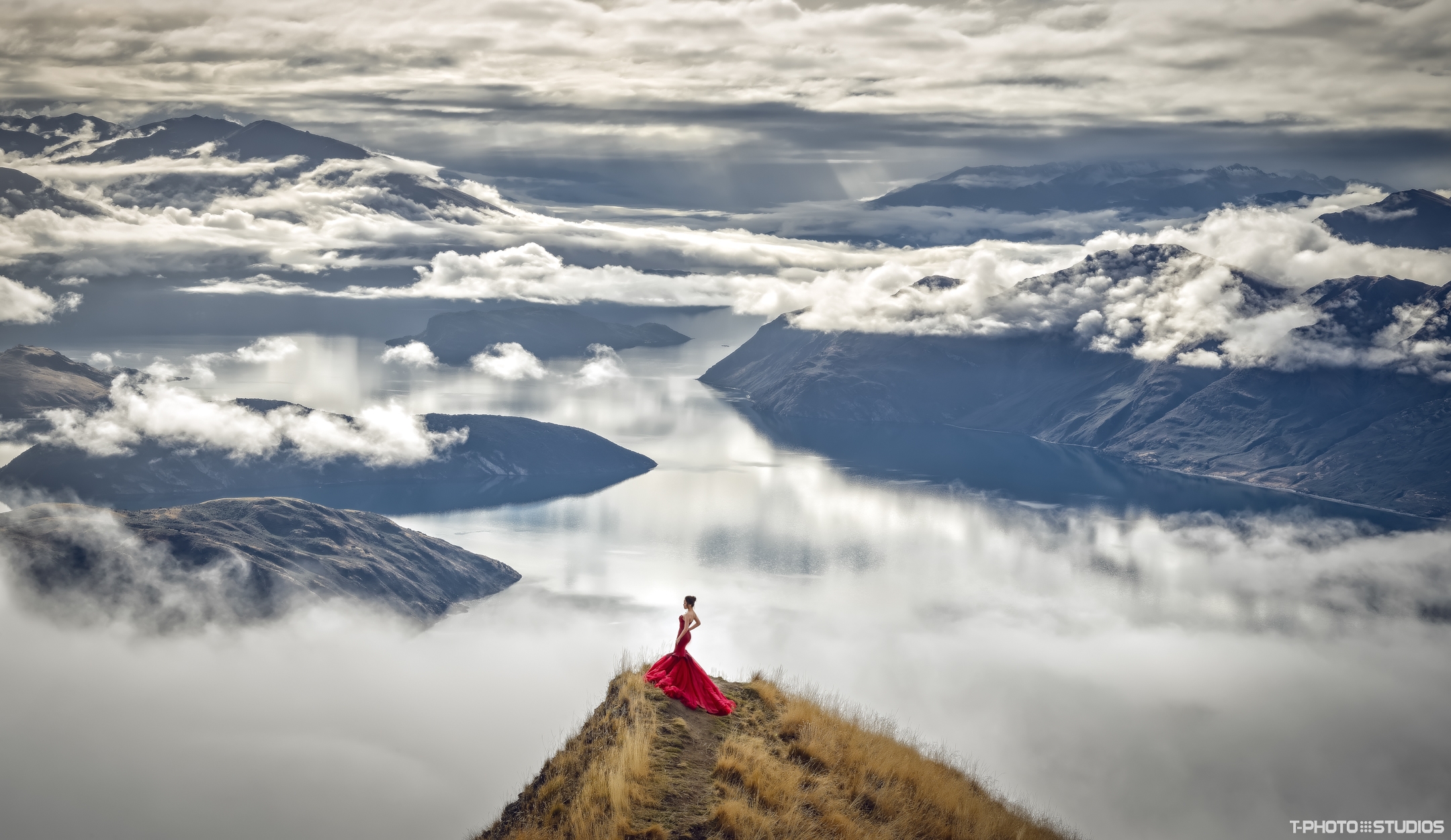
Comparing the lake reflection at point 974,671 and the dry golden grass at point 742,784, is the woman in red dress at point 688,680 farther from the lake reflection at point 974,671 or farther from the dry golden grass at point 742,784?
the lake reflection at point 974,671

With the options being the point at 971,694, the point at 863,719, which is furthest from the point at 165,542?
the point at 863,719

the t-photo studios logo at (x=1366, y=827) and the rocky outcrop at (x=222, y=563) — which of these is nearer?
the t-photo studios logo at (x=1366, y=827)

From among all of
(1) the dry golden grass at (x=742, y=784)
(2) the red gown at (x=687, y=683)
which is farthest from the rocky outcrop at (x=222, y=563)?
(1) the dry golden grass at (x=742, y=784)

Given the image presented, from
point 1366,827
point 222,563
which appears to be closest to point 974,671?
point 1366,827

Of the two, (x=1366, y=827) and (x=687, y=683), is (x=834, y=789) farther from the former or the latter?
(x=1366, y=827)

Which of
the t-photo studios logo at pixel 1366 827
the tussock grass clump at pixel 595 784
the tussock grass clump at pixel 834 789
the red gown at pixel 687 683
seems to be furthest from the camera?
the t-photo studios logo at pixel 1366 827

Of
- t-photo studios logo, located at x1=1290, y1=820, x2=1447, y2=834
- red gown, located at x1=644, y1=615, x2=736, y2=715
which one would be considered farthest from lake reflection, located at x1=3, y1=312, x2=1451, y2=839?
red gown, located at x1=644, y1=615, x2=736, y2=715
